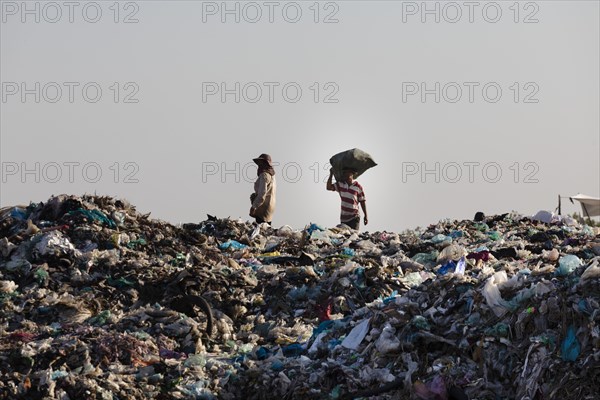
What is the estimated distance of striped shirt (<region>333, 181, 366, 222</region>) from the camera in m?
16.0

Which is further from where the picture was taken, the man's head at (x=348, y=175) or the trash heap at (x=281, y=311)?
the man's head at (x=348, y=175)

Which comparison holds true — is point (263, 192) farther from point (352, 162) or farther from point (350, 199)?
point (352, 162)

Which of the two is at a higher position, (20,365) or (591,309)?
(591,309)

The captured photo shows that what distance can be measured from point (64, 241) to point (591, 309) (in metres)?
7.04

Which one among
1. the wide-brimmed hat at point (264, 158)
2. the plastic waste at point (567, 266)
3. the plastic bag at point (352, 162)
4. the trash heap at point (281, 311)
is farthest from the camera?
the plastic bag at point (352, 162)

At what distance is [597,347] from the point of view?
23.5ft

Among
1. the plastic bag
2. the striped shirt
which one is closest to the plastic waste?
the striped shirt

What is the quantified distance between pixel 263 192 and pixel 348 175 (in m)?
1.51

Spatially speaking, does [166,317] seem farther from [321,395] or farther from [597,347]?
[597,347]

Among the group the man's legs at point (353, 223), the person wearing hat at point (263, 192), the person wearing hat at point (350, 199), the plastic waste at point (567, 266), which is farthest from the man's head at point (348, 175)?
the plastic waste at point (567, 266)

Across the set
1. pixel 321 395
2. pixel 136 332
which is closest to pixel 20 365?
pixel 136 332

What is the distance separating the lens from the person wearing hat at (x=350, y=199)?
1603 cm

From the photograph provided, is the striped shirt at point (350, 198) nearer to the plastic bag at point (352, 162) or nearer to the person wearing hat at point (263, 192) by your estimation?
the plastic bag at point (352, 162)

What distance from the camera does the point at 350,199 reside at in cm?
1609
